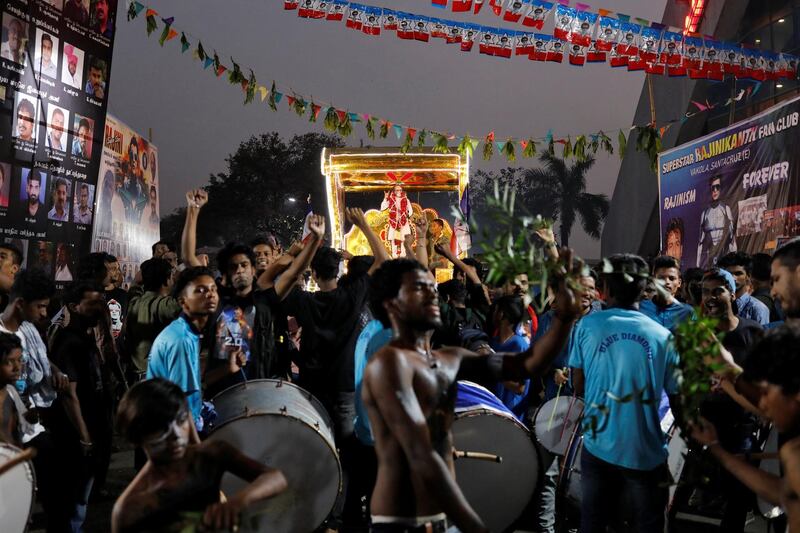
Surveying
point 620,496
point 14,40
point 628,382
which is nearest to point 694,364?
point 628,382

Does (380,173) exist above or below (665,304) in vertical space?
above

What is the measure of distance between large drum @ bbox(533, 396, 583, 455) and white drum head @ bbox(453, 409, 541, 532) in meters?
0.33

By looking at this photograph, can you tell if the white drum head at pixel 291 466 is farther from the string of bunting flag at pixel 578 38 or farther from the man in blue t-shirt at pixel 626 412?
the string of bunting flag at pixel 578 38

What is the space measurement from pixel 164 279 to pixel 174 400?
410cm

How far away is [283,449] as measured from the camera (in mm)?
4820

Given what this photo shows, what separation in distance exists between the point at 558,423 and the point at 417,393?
9.40 ft

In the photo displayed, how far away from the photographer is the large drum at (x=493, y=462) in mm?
5188

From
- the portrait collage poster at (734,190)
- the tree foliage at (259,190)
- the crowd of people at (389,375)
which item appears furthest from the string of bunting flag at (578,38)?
the tree foliage at (259,190)

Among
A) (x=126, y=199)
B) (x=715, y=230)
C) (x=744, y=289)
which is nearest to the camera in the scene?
(x=744, y=289)

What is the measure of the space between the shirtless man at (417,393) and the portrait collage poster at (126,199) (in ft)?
36.4

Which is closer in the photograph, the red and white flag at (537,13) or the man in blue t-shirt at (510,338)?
the man in blue t-shirt at (510,338)

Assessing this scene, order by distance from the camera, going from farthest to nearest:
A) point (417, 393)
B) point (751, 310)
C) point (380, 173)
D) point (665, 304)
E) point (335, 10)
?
point (380, 173) → point (335, 10) → point (751, 310) → point (665, 304) → point (417, 393)

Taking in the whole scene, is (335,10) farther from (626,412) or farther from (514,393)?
(626,412)

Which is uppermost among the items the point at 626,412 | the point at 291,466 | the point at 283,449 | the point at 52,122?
the point at 52,122
